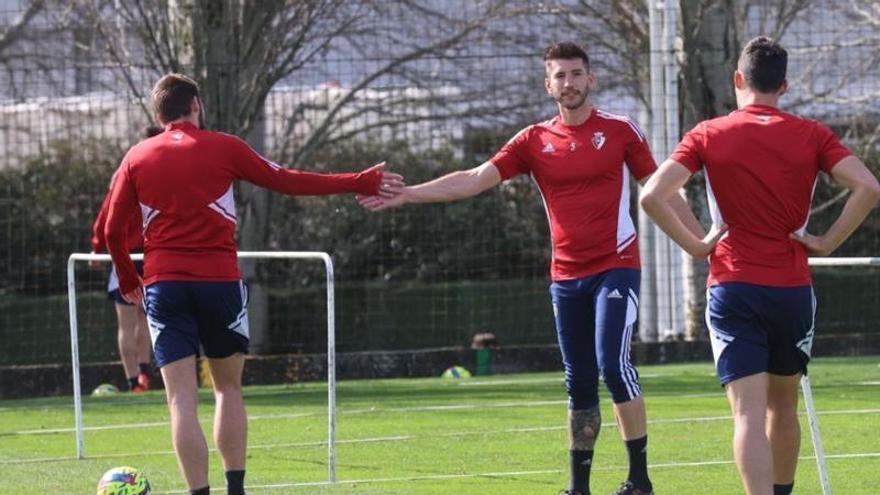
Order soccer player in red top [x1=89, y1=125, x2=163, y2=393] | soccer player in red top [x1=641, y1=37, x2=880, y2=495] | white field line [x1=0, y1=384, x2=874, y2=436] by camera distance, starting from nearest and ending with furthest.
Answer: soccer player in red top [x1=641, y1=37, x2=880, y2=495] → white field line [x1=0, y1=384, x2=874, y2=436] → soccer player in red top [x1=89, y1=125, x2=163, y2=393]

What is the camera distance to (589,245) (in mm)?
8680

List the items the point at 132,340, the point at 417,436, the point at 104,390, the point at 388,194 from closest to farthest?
the point at 388,194 < the point at 417,436 < the point at 132,340 < the point at 104,390

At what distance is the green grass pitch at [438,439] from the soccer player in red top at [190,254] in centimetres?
115

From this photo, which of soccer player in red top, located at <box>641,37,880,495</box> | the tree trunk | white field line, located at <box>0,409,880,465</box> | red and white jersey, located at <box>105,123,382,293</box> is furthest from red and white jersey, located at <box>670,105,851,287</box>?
the tree trunk

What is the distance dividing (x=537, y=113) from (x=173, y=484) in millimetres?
12792

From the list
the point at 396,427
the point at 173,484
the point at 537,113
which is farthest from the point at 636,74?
the point at 173,484

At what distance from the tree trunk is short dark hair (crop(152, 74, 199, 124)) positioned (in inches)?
472

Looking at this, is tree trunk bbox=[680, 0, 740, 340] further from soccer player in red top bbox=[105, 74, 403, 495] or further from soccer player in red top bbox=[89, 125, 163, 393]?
soccer player in red top bbox=[105, 74, 403, 495]

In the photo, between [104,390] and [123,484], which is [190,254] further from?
[104,390]

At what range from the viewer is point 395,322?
70.6 feet

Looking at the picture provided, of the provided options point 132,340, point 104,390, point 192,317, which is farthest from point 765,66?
point 104,390

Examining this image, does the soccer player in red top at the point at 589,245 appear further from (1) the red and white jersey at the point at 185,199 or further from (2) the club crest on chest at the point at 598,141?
(1) the red and white jersey at the point at 185,199

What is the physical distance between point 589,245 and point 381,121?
43.5 feet

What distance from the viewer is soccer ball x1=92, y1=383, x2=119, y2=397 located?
16391mm
